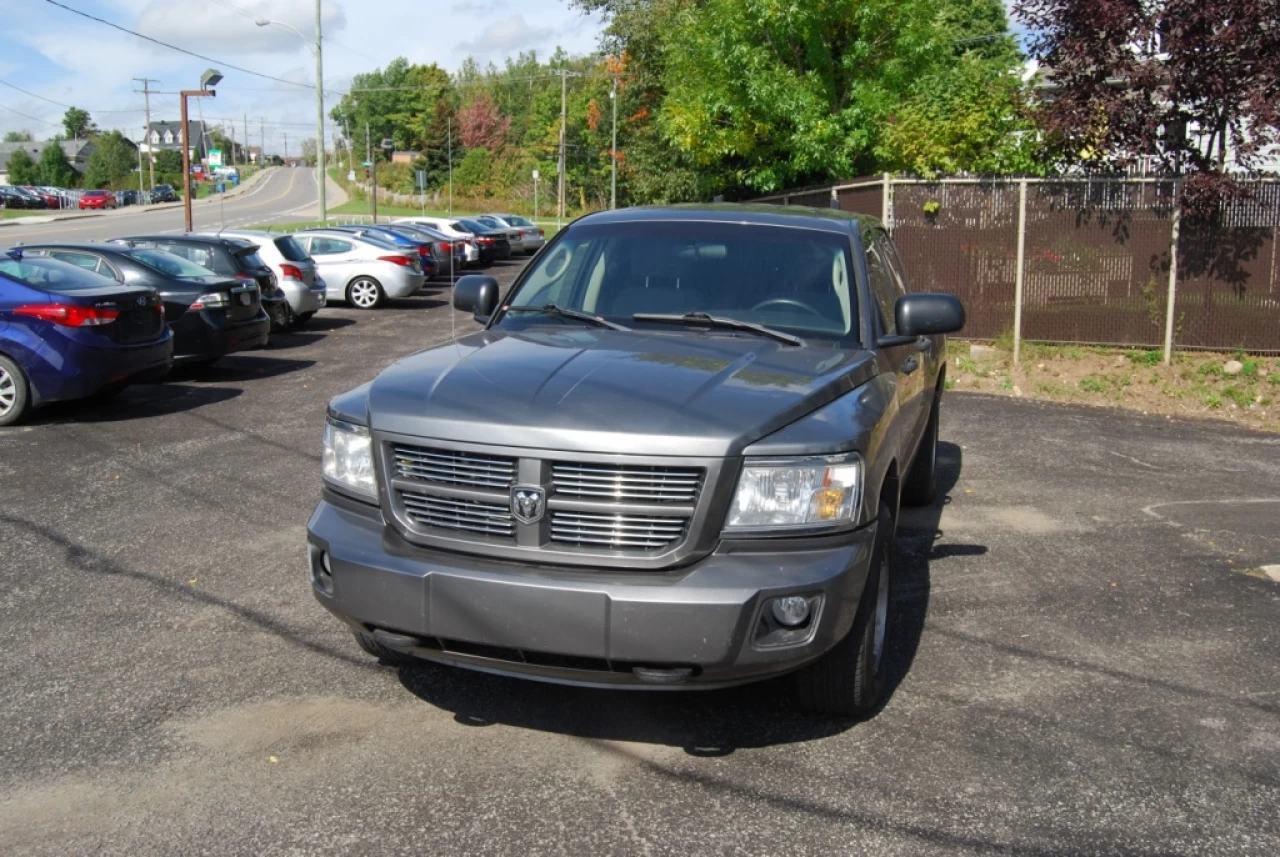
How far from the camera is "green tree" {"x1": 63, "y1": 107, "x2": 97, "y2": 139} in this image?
155000 millimetres

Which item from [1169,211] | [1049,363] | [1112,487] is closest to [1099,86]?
[1169,211]

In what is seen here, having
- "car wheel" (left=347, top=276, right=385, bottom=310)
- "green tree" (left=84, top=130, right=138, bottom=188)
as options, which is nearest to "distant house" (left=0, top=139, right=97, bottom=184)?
"green tree" (left=84, top=130, right=138, bottom=188)

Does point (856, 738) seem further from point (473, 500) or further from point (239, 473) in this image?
point (239, 473)

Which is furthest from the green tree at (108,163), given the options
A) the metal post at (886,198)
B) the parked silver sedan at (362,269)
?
the metal post at (886,198)

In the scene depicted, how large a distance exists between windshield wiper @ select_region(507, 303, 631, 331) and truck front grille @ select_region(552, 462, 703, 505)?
1.29m

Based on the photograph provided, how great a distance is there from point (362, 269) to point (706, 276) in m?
19.2

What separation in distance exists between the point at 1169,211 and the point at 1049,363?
2147 mm

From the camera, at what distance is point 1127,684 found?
4.75 m

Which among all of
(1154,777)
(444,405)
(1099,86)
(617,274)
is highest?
(1099,86)

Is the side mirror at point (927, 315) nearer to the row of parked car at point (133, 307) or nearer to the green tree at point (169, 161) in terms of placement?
the row of parked car at point (133, 307)

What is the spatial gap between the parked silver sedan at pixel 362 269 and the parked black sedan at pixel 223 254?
21.2 feet

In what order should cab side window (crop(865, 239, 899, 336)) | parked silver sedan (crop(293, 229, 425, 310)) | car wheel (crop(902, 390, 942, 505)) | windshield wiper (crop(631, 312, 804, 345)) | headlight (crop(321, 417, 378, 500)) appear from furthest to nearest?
parked silver sedan (crop(293, 229, 425, 310)) < car wheel (crop(902, 390, 942, 505)) < cab side window (crop(865, 239, 899, 336)) < windshield wiper (crop(631, 312, 804, 345)) < headlight (crop(321, 417, 378, 500))

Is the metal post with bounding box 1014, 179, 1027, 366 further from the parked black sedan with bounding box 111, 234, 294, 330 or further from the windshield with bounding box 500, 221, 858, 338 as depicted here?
the windshield with bounding box 500, 221, 858, 338

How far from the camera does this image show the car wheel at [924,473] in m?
7.49
